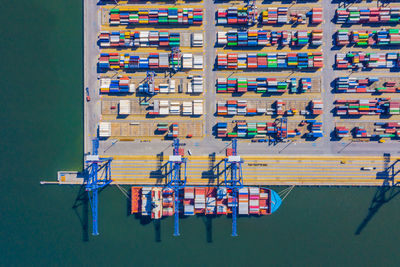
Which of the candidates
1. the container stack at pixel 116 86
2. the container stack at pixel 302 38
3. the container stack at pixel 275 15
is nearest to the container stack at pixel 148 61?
the container stack at pixel 116 86

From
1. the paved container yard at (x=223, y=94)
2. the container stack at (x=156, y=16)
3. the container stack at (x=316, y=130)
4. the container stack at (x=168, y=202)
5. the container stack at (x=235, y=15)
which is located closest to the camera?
the container stack at (x=235, y=15)

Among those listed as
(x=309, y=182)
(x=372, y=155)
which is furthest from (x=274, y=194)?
(x=372, y=155)

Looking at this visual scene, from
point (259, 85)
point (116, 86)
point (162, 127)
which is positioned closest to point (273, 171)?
point (259, 85)

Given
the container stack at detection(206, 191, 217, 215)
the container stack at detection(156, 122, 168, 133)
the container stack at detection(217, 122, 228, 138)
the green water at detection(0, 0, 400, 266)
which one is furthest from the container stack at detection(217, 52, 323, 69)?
the container stack at detection(206, 191, 217, 215)

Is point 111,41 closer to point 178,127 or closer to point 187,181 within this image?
point 178,127

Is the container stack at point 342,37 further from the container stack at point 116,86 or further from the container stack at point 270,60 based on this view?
the container stack at point 116,86

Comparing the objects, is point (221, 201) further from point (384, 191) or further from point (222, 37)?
point (222, 37)
